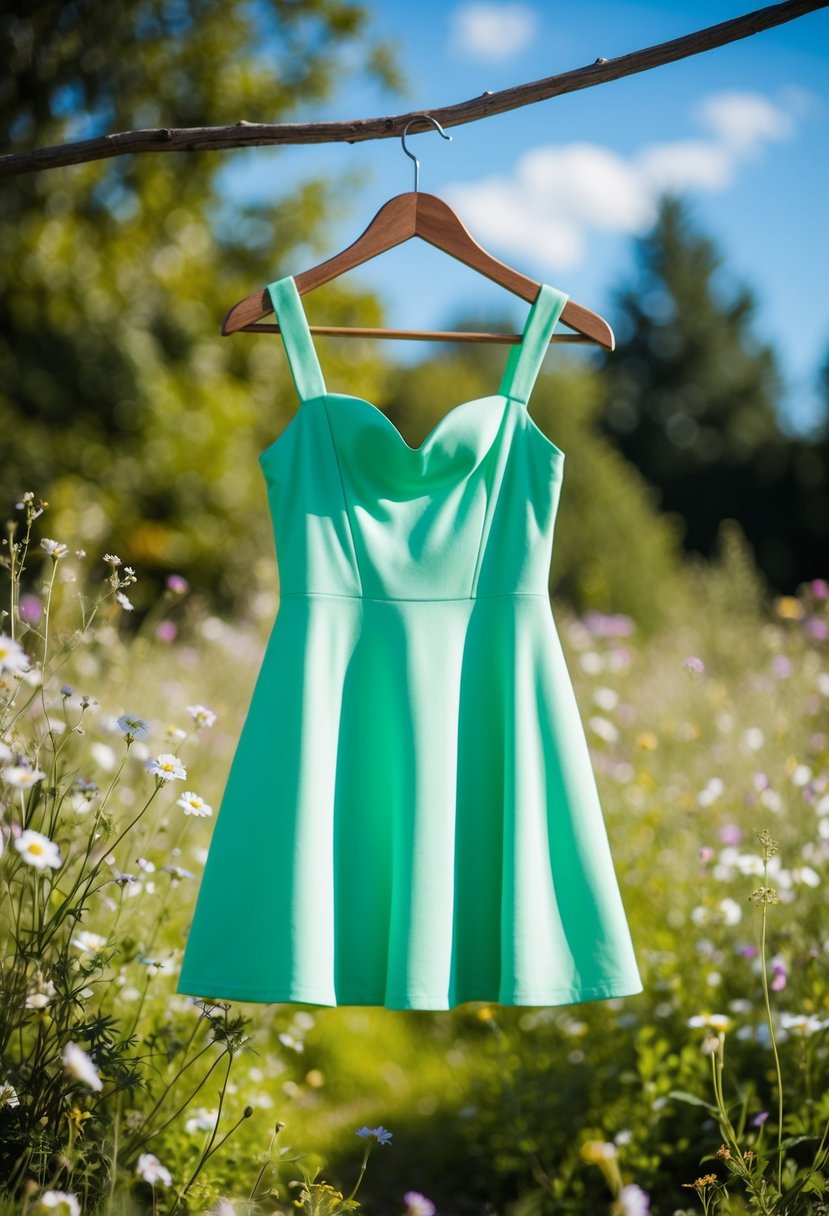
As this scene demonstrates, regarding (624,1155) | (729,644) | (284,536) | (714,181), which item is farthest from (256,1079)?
(714,181)

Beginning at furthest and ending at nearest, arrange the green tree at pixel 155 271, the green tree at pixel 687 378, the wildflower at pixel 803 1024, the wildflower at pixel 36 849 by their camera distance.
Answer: the green tree at pixel 687 378
the green tree at pixel 155 271
the wildflower at pixel 803 1024
the wildflower at pixel 36 849

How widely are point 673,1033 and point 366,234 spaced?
1.80 meters

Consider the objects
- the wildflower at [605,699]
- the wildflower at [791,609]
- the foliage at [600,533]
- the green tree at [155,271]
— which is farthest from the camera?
the foliage at [600,533]

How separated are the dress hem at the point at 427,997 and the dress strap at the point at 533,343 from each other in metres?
0.97

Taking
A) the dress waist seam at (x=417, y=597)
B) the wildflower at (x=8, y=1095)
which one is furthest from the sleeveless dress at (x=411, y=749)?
the wildflower at (x=8, y=1095)

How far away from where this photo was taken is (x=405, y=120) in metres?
1.70

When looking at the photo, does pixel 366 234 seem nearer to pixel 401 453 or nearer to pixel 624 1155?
pixel 401 453

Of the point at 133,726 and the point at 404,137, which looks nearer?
the point at 133,726

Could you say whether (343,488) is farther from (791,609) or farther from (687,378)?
(687,378)

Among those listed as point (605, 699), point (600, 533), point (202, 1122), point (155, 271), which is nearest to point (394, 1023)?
point (605, 699)

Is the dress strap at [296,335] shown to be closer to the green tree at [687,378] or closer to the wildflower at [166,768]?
the wildflower at [166,768]

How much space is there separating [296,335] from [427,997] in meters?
1.08

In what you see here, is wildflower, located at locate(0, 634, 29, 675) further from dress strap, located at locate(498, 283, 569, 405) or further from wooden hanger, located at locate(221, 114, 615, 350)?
dress strap, located at locate(498, 283, 569, 405)

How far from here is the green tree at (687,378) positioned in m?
21.2
